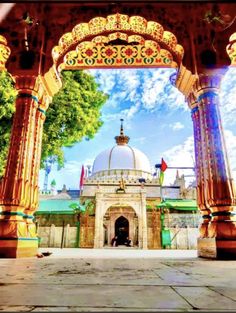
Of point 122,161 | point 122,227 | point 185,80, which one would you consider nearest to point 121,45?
point 185,80

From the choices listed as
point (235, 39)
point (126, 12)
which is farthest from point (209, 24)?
point (126, 12)

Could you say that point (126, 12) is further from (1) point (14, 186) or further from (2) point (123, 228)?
(2) point (123, 228)

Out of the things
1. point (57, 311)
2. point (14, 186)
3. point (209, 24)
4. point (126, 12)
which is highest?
point (126, 12)

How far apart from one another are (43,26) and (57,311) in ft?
17.0

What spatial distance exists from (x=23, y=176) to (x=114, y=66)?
3005mm

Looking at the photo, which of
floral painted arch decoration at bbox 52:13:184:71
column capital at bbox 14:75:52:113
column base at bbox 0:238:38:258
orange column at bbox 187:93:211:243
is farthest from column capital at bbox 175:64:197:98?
column base at bbox 0:238:38:258

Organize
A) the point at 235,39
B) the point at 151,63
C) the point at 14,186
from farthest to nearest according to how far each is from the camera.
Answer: the point at 151,63
the point at 235,39
the point at 14,186

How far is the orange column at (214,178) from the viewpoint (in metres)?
3.73

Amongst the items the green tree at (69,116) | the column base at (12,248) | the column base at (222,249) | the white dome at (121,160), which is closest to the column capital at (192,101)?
the column base at (222,249)

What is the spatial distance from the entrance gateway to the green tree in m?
1.61

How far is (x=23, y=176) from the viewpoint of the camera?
421 centimetres

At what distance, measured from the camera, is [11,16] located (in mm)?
4926

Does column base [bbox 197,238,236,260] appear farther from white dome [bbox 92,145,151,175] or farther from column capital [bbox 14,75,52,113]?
white dome [bbox 92,145,151,175]

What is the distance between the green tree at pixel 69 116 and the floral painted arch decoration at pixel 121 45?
163cm
